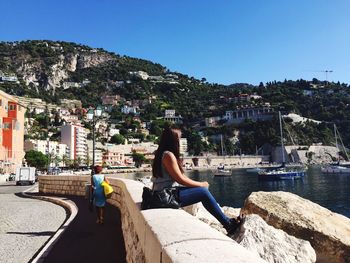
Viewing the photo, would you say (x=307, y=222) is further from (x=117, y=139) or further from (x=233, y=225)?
(x=117, y=139)

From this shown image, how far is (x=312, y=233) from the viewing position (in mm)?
6426

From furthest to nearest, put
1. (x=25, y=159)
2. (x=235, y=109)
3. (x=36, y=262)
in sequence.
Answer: (x=235, y=109), (x=25, y=159), (x=36, y=262)

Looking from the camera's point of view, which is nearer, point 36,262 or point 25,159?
point 36,262

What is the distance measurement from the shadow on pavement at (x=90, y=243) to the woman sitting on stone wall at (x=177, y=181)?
1.62 meters

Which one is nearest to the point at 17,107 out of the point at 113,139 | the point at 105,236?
the point at 105,236

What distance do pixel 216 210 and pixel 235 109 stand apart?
194561mm

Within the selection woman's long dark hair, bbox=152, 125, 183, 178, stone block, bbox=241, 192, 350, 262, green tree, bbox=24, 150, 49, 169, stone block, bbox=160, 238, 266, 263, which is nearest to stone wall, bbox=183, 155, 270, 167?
green tree, bbox=24, 150, 49, 169

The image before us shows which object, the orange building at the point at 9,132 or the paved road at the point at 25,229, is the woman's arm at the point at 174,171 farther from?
the orange building at the point at 9,132

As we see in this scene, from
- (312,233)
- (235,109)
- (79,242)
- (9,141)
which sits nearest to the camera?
(312,233)

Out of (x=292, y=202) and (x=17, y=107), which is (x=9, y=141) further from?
(x=292, y=202)

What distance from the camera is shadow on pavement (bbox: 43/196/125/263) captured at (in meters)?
6.00

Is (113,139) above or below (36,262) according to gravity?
above

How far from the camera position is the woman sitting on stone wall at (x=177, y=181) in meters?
4.76

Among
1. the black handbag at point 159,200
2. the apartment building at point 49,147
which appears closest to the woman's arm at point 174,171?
the black handbag at point 159,200
